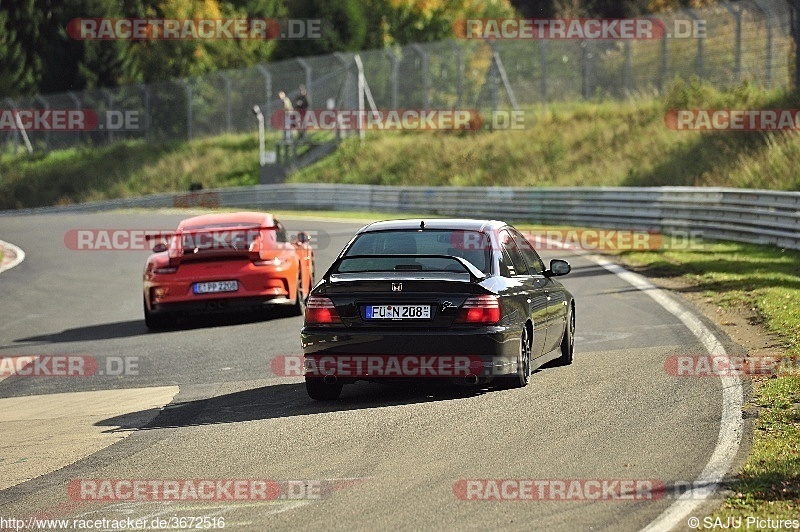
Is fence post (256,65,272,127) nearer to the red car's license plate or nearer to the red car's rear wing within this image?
Result: the red car's rear wing

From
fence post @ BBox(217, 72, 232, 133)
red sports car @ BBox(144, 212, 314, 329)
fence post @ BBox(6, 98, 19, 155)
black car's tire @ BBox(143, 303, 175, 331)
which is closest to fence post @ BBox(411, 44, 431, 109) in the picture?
fence post @ BBox(217, 72, 232, 133)

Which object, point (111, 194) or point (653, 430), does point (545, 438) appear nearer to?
point (653, 430)

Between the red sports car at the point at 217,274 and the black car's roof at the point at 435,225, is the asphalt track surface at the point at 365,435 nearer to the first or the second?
the red sports car at the point at 217,274

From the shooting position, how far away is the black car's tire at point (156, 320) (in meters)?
17.1

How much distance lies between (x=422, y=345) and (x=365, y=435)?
1295mm

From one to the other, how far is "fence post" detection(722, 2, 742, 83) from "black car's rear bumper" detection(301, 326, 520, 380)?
3070 centimetres

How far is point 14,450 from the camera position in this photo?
9398mm

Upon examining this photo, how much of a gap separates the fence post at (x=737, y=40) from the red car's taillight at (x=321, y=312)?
3091cm

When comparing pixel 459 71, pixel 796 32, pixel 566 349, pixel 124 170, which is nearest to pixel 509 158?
pixel 459 71

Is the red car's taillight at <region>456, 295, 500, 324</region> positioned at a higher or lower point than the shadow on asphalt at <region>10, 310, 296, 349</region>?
higher

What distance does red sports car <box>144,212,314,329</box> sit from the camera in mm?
16812

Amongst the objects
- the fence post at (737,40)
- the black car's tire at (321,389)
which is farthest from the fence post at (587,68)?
the black car's tire at (321,389)

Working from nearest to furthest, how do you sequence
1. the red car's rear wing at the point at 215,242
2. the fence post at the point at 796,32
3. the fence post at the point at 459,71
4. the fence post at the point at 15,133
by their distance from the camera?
the red car's rear wing at the point at 215,242
the fence post at the point at 796,32
the fence post at the point at 459,71
the fence post at the point at 15,133

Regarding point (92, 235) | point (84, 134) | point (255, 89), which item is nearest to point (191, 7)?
point (84, 134)
